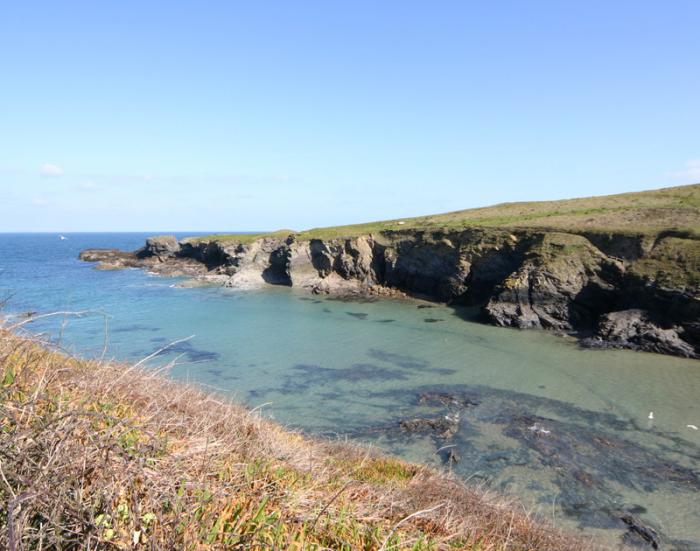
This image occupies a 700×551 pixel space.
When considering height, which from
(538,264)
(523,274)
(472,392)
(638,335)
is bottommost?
(472,392)

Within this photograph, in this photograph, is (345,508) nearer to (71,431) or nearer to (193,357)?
(71,431)

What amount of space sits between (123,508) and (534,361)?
2767 centimetres

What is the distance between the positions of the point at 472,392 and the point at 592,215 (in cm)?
3511

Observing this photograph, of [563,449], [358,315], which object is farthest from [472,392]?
[358,315]

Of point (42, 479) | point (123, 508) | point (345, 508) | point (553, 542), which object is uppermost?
point (42, 479)

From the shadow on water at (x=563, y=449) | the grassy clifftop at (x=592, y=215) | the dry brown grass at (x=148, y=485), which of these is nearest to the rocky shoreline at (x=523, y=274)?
the grassy clifftop at (x=592, y=215)

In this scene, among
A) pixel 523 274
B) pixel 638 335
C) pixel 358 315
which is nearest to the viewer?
pixel 638 335

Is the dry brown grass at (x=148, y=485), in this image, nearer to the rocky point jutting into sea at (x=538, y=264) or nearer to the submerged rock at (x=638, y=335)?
the submerged rock at (x=638, y=335)

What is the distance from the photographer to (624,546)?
36.3 ft

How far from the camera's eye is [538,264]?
3769cm

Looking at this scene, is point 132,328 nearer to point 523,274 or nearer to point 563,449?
point 563,449

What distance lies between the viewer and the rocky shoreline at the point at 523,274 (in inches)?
1201

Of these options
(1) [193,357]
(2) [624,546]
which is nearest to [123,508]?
(2) [624,546]

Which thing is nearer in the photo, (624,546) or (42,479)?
(42,479)
